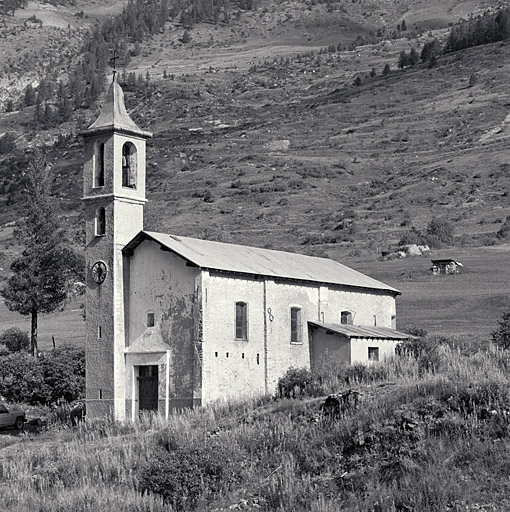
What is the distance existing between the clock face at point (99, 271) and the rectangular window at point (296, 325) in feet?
24.9

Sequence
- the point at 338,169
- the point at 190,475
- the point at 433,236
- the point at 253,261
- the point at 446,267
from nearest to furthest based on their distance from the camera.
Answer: the point at 190,475
the point at 253,261
the point at 446,267
the point at 433,236
the point at 338,169

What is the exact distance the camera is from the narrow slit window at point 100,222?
3975 centimetres

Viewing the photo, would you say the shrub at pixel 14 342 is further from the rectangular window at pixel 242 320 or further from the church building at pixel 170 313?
the rectangular window at pixel 242 320

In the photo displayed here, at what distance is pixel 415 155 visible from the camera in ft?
410

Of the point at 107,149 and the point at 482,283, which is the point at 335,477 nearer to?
the point at 107,149

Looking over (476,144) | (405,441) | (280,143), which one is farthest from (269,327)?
(280,143)

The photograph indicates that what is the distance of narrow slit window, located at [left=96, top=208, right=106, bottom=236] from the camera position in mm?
39750

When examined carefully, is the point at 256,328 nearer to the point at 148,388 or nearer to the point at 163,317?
the point at 163,317

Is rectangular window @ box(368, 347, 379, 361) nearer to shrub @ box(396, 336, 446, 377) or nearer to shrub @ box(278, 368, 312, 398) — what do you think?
shrub @ box(396, 336, 446, 377)

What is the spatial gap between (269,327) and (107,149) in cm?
915

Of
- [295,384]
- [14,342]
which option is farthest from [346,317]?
[14,342]

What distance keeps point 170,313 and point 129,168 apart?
616 centimetres

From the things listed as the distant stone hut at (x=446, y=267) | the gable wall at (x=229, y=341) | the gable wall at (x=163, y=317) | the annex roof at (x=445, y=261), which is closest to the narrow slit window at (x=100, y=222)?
the gable wall at (x=163, y=317)

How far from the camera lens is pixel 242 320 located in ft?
129
